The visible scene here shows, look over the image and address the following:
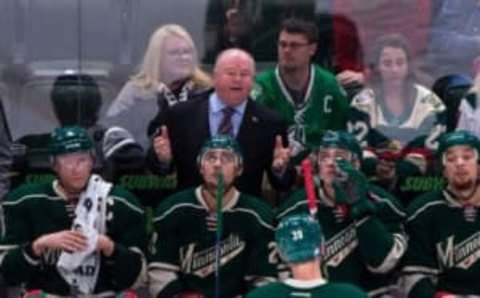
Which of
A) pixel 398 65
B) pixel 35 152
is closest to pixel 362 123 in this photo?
pixel 398 65

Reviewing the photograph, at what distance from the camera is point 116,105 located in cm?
1122

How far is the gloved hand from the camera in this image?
1020cm

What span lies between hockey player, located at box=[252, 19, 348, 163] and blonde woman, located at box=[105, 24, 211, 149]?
383 millimetres

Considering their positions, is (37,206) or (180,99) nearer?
(37,206)

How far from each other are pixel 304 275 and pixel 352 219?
1.92 m

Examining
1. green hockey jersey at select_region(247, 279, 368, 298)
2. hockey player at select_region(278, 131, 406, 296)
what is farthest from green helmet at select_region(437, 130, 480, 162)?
green hockey jersey at select_region(247, 279, 368, 298)

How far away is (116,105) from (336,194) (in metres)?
1.57

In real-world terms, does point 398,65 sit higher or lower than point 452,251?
higher

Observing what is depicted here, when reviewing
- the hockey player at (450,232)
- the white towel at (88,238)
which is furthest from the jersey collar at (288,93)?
the white towel at (88,238)

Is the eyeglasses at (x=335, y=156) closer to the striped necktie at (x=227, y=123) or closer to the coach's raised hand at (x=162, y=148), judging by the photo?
the striped necktie at (x=227, y=123)

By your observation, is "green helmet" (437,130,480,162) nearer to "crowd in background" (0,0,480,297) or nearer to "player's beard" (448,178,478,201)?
"crowd in background" (0,0,480,297)

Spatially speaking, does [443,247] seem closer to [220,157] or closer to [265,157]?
[265,157]

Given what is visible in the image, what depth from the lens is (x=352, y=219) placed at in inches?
410

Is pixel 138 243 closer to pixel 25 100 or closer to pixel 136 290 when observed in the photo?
pixel 136 290
